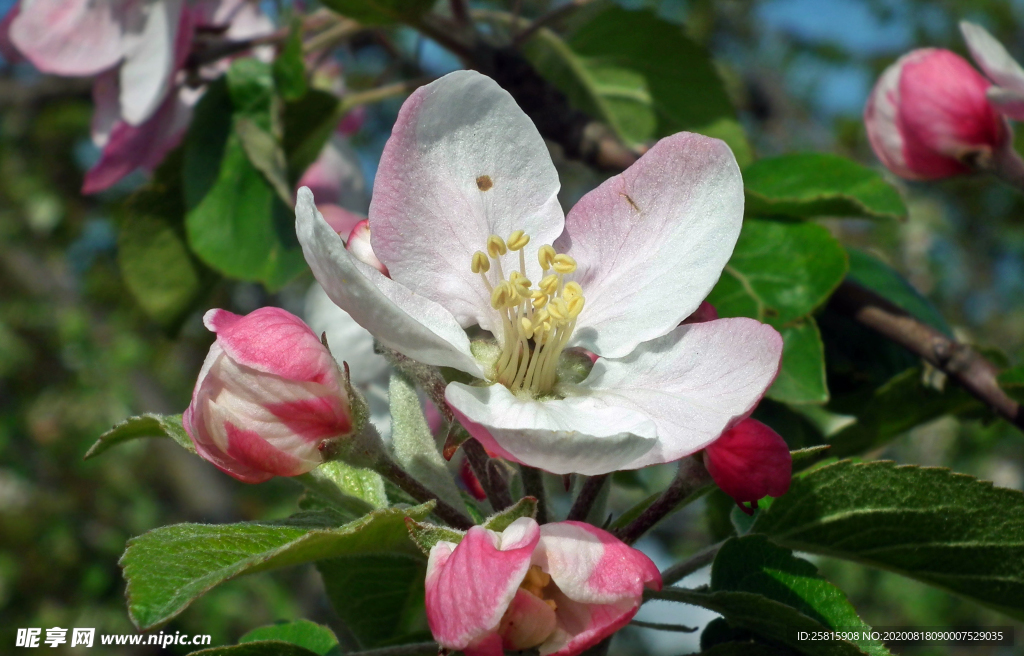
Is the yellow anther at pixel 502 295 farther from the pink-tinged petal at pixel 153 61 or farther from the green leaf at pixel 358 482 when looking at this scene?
the pink-tinged petal at pixel 153 61

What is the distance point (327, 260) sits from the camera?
0.69 metres

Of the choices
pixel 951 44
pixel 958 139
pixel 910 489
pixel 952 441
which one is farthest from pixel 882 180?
pixel 951 44

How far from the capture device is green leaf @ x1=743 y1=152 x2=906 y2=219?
4.20ft

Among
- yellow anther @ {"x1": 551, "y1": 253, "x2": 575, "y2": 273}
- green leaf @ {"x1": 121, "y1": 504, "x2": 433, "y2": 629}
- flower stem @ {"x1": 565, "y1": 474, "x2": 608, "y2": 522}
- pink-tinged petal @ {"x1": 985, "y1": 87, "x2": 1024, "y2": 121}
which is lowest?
flower stem @ {"x1": 565, "y1": 474, "x2": 608, "y2": 522}

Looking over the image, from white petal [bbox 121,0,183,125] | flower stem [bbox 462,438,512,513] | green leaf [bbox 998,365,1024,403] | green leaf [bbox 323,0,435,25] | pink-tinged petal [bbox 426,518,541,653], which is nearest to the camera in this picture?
pink-tinged petal [bbox 426,518,541,653]

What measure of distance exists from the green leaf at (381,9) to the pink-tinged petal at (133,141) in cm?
44

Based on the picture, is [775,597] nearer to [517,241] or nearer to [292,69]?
[517,241]

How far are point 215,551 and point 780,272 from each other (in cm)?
88

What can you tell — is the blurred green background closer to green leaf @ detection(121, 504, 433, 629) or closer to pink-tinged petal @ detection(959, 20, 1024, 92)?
pink-tinged petal @ detection(959, 20, 1024, 92)

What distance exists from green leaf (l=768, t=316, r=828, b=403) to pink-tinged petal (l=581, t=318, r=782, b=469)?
0.32 m

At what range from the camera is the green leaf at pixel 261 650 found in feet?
2.53

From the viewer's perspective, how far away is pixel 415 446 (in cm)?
87

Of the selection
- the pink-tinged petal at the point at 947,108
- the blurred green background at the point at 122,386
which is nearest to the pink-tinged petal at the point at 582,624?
the pink-tinged petal at the point at 947,108

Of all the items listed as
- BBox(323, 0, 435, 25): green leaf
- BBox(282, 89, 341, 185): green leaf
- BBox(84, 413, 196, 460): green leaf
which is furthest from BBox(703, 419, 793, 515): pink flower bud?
BBox(282, 89, 341, 185): green leaf
